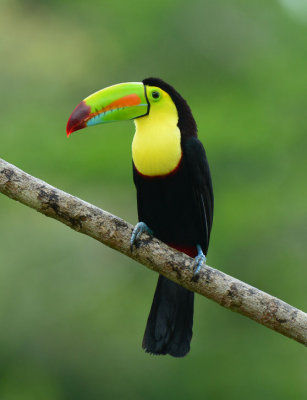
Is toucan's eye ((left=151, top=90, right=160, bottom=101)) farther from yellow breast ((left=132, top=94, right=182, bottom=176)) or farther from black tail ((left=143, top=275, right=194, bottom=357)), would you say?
black tail ((left=143, top=275, right=194, bottom=357))

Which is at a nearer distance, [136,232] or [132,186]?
[136,232]

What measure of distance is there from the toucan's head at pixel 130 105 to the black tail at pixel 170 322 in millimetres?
917

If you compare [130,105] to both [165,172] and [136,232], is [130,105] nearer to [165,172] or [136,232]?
[165,172]

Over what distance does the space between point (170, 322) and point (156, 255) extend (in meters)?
0.72

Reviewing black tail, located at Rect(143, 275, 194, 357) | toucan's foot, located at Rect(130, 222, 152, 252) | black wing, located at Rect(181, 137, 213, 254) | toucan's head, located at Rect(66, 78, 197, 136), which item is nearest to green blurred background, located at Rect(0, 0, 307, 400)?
black tail, located at Rect(143, 275, 194, 357)

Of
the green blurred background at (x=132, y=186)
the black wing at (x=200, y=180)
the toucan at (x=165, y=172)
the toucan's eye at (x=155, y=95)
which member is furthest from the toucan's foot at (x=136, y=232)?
the green blurred background at (x=132, y=186)

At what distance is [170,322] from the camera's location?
13.9 feet

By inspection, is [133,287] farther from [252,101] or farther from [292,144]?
[252,101]

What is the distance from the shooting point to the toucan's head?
402 centimetres

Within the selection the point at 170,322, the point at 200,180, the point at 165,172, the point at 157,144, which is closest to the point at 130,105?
the point at 157,144

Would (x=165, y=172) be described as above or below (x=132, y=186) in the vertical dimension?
below

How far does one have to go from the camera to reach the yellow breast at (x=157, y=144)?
155 inches

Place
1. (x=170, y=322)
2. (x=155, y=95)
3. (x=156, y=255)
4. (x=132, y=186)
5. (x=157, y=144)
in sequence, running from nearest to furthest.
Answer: (x=156, y=255) → (x=157, y=144) → (x=155, y=95) → (x=170, y=322) → (x=132, y=186)

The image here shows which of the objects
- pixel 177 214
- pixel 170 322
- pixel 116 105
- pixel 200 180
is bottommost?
pixel 170 322
